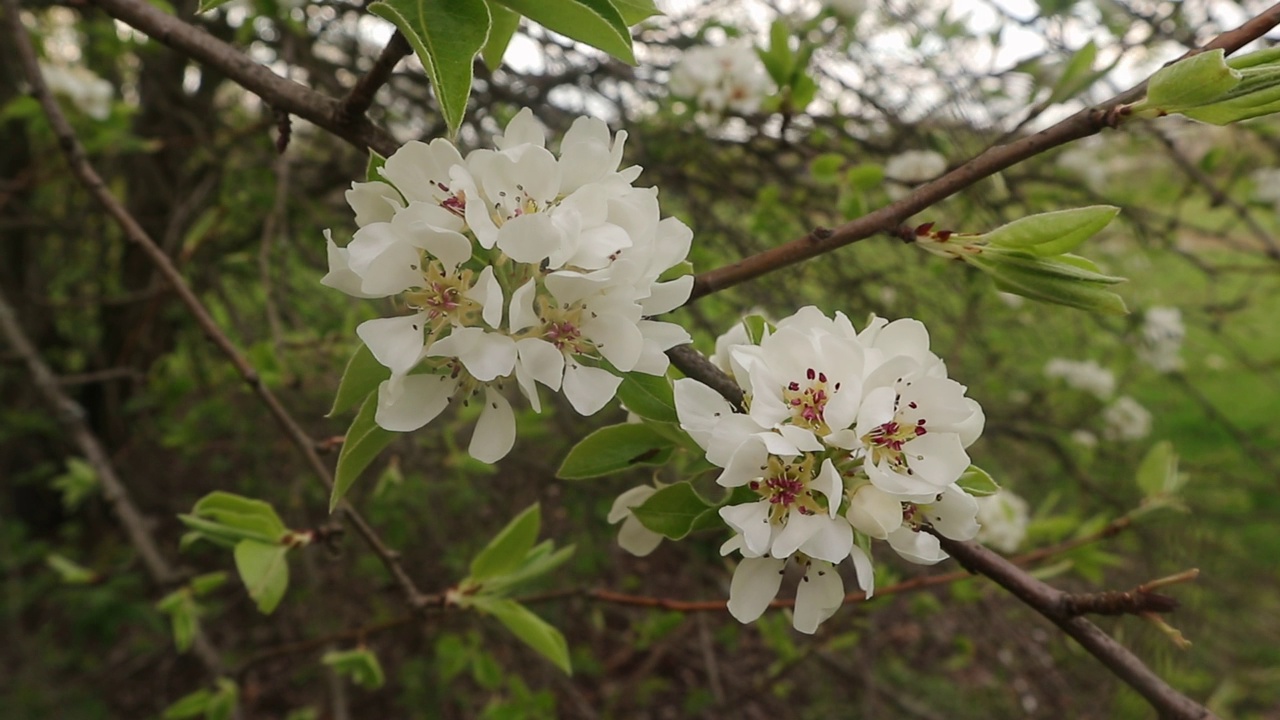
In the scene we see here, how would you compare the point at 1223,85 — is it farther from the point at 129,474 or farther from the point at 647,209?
the point at 129,474

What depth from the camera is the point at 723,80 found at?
7.41ft

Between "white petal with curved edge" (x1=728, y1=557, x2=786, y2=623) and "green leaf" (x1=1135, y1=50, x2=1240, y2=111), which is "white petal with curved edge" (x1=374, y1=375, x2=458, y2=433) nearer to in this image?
"white petal with curved edge" (x1=728, y1=557, x2=786, y2=623)

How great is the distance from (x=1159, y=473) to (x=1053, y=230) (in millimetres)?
811

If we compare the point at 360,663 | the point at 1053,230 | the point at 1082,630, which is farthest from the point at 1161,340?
the point at 360,663

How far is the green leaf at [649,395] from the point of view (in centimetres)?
82

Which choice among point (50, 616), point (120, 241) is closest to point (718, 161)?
point (120, 241)

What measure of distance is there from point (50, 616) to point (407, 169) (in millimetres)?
4592

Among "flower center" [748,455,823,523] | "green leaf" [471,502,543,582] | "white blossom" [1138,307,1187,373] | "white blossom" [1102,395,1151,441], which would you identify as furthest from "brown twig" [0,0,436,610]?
"white blossom" [1102,395,1151,441]

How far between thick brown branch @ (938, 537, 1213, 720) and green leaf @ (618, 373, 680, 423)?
0.38 m

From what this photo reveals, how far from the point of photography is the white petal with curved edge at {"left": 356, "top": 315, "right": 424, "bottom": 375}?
736mm

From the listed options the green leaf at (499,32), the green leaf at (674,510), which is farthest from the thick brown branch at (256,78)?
the green leaf at (674,510)

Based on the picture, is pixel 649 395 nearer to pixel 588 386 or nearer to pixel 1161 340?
pixel 588 386

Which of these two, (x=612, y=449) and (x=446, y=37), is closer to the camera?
(x=446, y=37)

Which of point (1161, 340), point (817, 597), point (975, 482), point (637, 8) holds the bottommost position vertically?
point (1161, 340)
